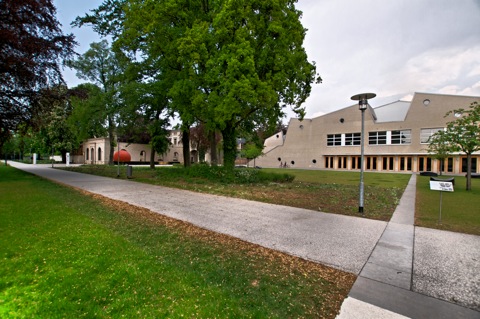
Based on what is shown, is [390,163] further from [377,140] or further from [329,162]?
[329,162]

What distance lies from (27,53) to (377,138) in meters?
43.8

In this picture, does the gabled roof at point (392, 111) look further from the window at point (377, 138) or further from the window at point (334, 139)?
the window at point (334, 139)

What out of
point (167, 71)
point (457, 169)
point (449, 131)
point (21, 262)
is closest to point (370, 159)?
point (457, 169)

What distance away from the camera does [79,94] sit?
57.7ft

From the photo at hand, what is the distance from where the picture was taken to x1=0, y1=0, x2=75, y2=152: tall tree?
12.3 m

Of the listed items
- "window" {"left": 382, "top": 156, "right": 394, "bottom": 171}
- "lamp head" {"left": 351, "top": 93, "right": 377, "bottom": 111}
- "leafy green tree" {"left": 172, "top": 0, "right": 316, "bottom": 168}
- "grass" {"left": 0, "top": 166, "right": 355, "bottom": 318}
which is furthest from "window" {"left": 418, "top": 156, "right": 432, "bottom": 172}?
"grass" {"left": 0, "top": 166, "right": 355, "bottom": 318}

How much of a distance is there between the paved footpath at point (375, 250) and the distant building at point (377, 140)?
28228 mm

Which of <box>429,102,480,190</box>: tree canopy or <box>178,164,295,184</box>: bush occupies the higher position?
<box>429,102,480,190</box>: tree canopy

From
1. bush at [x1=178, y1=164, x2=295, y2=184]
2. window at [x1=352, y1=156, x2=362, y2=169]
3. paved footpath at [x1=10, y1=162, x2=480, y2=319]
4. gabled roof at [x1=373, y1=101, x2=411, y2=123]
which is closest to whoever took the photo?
paved footpath at [x1=10, y1=162, x2=480, y2=319]

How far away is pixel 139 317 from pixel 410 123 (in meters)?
44.5

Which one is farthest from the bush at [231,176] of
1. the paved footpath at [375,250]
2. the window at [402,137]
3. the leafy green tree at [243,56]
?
the window at [402,137]

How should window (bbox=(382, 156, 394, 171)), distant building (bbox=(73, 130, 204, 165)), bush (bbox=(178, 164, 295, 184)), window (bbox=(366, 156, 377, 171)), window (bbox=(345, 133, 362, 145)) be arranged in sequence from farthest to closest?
distant building (bbox=(73, 130, 204, 165)) → window (bbox=(345, 133, 362, 145)) → window (bbox=(366, 156, 377, 171)) → window (bbox=(382, 156, 394, 171)) → bush (bbox=(178, 164, 295, 184))

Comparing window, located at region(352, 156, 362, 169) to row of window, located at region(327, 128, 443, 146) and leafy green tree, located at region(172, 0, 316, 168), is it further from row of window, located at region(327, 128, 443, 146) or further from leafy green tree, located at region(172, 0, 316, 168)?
leafy green tree, located at region(172, 0, 316, 168)

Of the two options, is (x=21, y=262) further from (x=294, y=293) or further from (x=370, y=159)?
(x=370, y=159)
